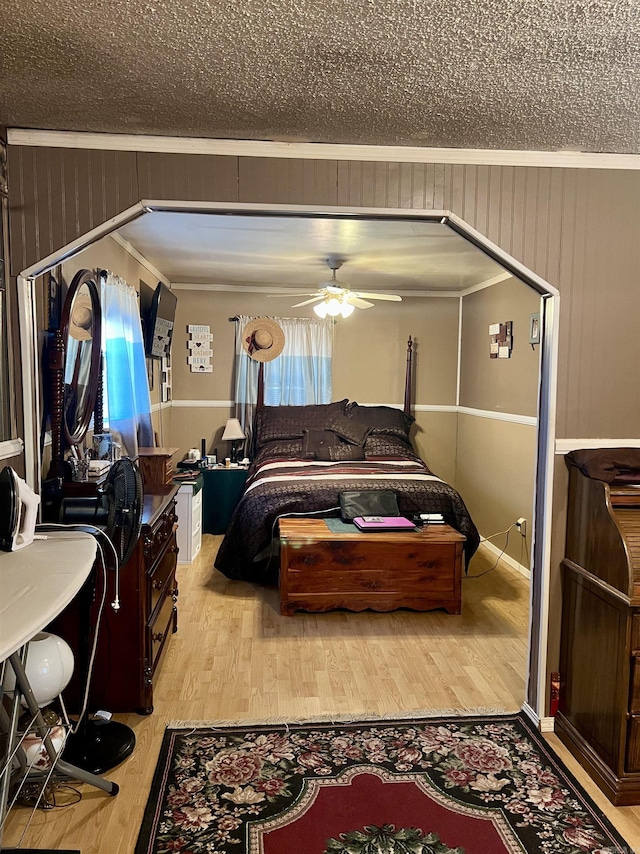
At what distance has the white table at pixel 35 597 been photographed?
150cm

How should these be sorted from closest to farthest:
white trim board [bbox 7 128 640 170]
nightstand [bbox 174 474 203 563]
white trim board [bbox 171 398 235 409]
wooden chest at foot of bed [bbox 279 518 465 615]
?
white trim board [bbox 7 128 640 170] → wooden chest at foot of bed [bbox 279 518 465 615] → nightstand [bbox 174 474 203 563] → white trim board [bbox 171 398 235 409]

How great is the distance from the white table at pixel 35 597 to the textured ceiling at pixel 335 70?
146cm

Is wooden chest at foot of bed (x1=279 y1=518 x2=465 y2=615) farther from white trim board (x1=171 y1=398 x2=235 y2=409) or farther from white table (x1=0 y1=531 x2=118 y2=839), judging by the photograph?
white trim board (x1=171 y1=398 x2=235 y2=409)

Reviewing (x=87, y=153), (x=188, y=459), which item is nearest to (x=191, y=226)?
(x=87, y=153)

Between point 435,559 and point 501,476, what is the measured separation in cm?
156

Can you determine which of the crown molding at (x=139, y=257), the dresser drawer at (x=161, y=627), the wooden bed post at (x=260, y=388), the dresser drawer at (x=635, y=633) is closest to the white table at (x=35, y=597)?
the dresser drawer at (x=161, y=627)

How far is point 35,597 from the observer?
5.43 ft

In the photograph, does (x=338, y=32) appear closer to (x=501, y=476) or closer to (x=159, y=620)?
(x=159, y=620)

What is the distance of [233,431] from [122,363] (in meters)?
2.30

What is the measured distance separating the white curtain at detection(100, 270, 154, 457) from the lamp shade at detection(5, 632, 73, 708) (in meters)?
1.82

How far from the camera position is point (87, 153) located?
8.09 feet

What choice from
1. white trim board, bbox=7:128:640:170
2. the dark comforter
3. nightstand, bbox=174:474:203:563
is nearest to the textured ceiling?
white trim board, bbox=7:128:640:170

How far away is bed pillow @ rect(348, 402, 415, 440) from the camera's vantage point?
595cm

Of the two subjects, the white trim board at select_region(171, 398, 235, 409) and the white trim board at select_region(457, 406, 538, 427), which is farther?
the white trim board at select_region(171, 398, 235, 409)
